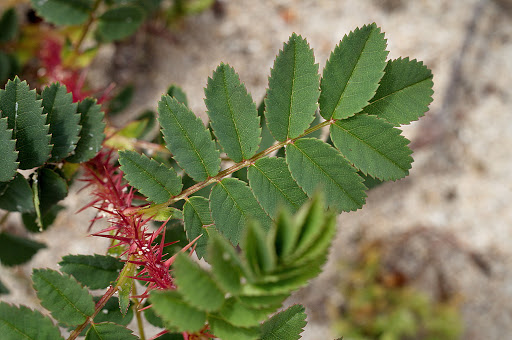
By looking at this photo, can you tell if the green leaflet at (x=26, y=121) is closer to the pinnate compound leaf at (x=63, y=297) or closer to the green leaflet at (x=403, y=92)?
the pinnate compound leaf at (x=63, y=297)

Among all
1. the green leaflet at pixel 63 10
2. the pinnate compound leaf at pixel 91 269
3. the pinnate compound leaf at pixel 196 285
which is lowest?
the pinnate compound leaf at pixel 196 285

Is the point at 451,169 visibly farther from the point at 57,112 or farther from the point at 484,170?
the point at 57,112

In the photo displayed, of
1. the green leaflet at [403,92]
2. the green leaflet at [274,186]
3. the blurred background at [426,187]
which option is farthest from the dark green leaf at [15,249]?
the blurred background at [426,187]

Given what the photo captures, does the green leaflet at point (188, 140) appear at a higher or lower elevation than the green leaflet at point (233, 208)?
higher

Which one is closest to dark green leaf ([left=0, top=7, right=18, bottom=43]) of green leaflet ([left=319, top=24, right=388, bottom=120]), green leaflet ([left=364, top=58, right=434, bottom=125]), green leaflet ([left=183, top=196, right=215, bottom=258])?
green leaflet ([left=183, top=196, right=215, bottom=258])

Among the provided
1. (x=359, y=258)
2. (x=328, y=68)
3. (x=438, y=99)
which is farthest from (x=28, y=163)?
(x=438, y=99)

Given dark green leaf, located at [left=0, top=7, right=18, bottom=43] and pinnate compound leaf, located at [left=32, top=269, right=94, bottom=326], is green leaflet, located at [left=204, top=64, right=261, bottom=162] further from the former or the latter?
dark green leaf, located at [left=0, top=7, right=18, bottom=43]
